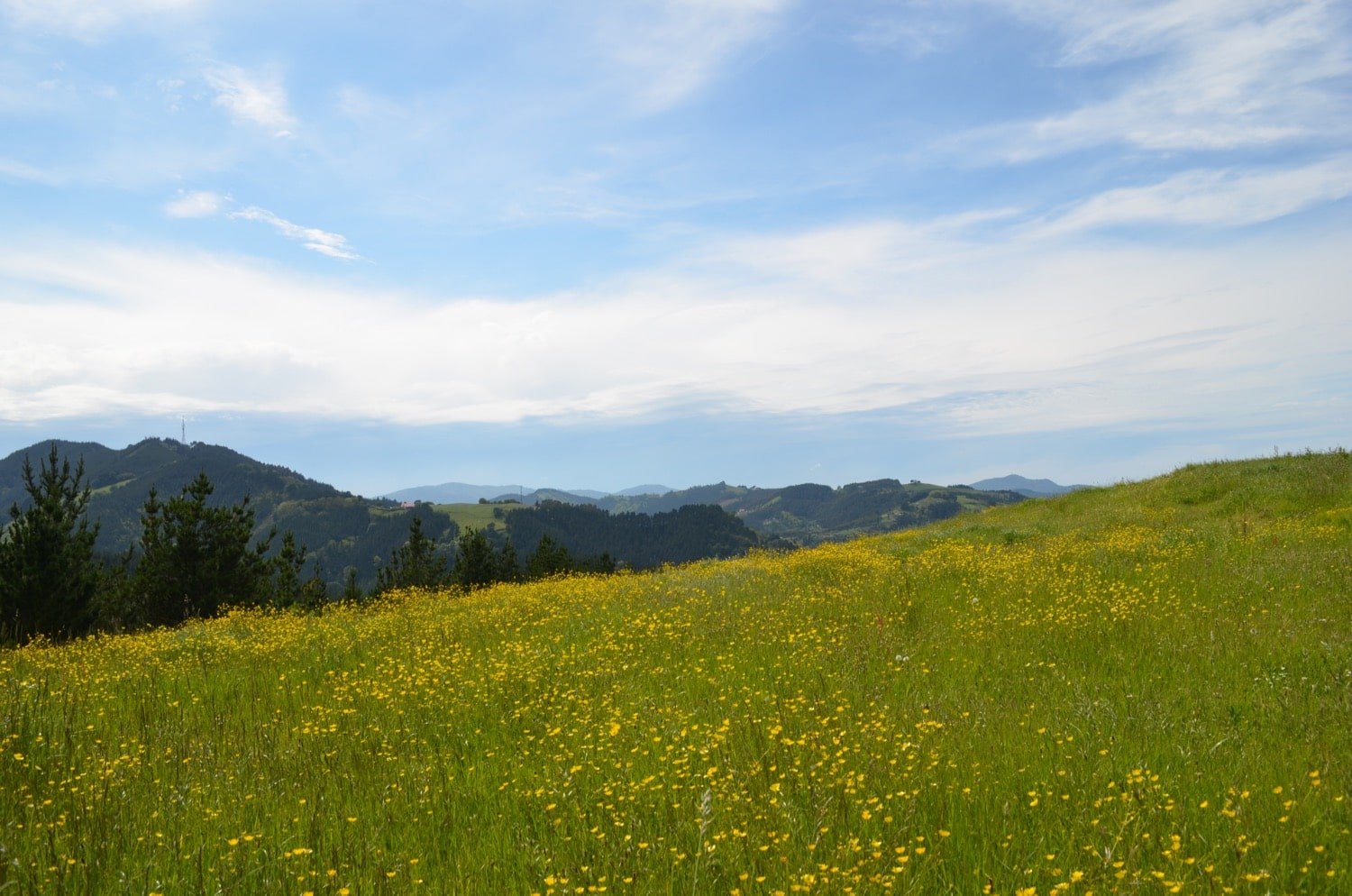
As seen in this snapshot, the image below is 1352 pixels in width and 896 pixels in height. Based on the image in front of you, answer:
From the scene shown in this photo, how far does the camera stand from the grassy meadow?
434 centimetres

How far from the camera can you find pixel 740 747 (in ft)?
20.3

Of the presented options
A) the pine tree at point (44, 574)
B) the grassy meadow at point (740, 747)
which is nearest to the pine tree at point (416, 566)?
the pine tree at point (44, 574)

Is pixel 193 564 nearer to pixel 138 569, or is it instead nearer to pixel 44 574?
pixel 138 569

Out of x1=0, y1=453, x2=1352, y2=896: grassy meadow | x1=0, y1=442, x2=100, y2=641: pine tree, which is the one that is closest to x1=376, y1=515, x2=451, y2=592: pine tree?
x1=0, y1=442, x2=100, y2=641: pine tree

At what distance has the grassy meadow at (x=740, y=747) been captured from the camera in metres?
4.34

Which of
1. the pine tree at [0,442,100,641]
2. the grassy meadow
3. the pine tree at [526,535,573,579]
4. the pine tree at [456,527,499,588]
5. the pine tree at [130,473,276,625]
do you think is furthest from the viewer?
the pine tree at [526,535,573,579]

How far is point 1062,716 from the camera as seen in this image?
664 centimetres

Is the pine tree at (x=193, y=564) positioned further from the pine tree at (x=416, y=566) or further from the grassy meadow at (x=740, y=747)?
the pine tree at (x=416, y=566)

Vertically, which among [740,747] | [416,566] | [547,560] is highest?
[740,747]

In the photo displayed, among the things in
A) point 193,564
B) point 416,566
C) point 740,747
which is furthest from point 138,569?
point 740,747

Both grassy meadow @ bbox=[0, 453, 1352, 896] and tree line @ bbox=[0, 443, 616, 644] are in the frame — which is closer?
grassy meadow @ bbox=[0, 453, 1352, 896]

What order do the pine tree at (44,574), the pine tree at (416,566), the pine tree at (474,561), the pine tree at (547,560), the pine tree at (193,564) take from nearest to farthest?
1. the pine tree at (44,574)
2. the pine tree at (193,564)
3. the pine tree at (474,561)
4. the pine tree at (416,566)
5. the pine tree at (547,560)

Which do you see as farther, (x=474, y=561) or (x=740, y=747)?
(x=474, y=561)

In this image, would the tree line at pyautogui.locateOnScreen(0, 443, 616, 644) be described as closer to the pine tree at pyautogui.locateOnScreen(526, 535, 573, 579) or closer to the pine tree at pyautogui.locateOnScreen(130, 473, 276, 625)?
the pine tree at pyautogui.locateOnScreen(130, 473, 276, 625)
